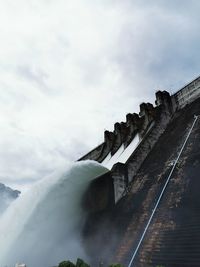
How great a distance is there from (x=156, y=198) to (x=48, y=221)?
20.7 ft

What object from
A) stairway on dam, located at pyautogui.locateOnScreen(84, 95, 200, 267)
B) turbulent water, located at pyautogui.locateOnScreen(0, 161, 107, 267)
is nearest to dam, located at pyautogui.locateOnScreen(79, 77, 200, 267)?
stairway on dam, located at pyautogui.locateOnScreen(84, 95, 200, 267)

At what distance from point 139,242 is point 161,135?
9043 mm

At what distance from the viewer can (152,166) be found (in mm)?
15211

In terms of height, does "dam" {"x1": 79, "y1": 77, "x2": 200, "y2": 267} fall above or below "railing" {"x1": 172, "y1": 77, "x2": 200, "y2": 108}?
below

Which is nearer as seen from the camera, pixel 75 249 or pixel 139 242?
pixel 139 242

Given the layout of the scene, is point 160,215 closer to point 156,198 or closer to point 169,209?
point 169,209

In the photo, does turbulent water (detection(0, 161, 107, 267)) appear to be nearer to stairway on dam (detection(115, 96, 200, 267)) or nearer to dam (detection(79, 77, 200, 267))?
dam (detection(79, 77, 200, 267))

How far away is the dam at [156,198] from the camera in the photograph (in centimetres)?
927

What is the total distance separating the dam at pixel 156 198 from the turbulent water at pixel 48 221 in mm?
727

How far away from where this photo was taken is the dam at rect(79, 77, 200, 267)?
365 inches

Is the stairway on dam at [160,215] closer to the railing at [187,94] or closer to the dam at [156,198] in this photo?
the dam at [156,198]

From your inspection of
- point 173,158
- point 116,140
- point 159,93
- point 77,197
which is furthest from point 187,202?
point 116,140

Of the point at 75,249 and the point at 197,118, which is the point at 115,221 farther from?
the point at 197,118

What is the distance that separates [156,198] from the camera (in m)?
12.0
